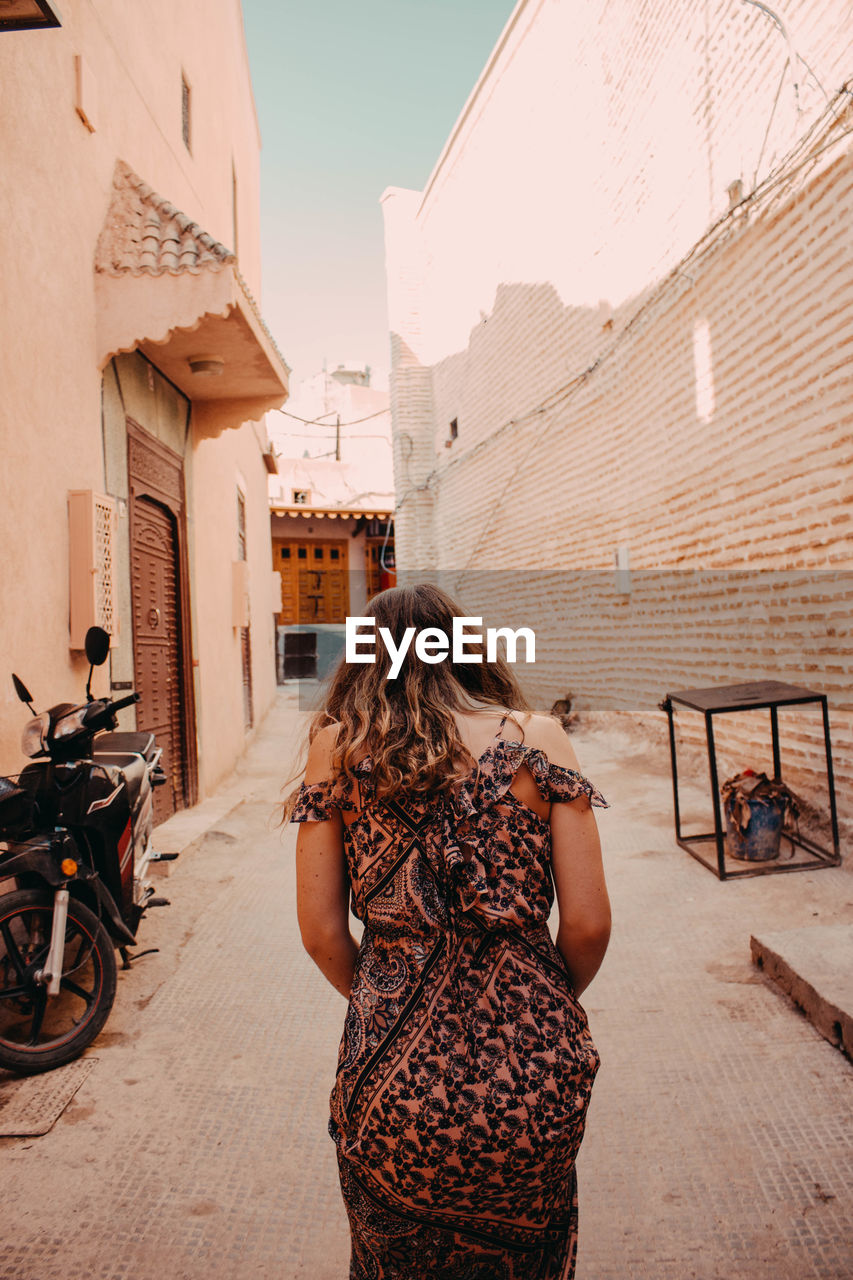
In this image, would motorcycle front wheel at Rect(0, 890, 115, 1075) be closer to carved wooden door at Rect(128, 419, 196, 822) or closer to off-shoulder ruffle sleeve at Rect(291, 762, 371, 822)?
off-shoulder ruffle sleeve at Rect(291, 762, 371, 822)

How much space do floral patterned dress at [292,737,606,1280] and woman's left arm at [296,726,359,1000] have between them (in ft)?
0.18

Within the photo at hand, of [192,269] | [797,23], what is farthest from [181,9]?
[797,23]

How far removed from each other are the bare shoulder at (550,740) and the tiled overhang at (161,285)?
3886 mm

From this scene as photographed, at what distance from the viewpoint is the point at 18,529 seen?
356 cm

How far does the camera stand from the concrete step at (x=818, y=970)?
2.89m

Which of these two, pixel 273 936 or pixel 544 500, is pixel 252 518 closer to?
pixel 544 500

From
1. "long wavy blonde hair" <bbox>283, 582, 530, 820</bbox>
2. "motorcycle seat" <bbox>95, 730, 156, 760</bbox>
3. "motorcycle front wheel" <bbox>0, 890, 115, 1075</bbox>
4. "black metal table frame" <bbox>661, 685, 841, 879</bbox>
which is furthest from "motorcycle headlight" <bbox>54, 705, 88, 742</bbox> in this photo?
"black metal table frame" <bbox>661, 685, 841, 879</bbox>

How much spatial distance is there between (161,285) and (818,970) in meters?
4.43

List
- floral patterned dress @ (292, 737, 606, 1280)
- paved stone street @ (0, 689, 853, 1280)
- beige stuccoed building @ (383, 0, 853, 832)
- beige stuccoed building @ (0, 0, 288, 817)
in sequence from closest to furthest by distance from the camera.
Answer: floral patterned dress @ (292, 737, 606, 1280) → paved stone street @ (0, 689, 853, 1280) → beige stuccoed building @ (0, 0, 288, 817) → beige stuccoed building @ (383, 0, 853, 832)

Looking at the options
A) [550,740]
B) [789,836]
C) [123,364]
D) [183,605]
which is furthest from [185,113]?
[550,740]

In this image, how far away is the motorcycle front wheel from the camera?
2855 millimetres

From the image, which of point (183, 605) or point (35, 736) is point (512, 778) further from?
point (183, 605)

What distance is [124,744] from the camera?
4.04m

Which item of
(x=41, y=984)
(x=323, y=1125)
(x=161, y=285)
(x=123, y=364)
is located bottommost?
(x=323, y=1125)
